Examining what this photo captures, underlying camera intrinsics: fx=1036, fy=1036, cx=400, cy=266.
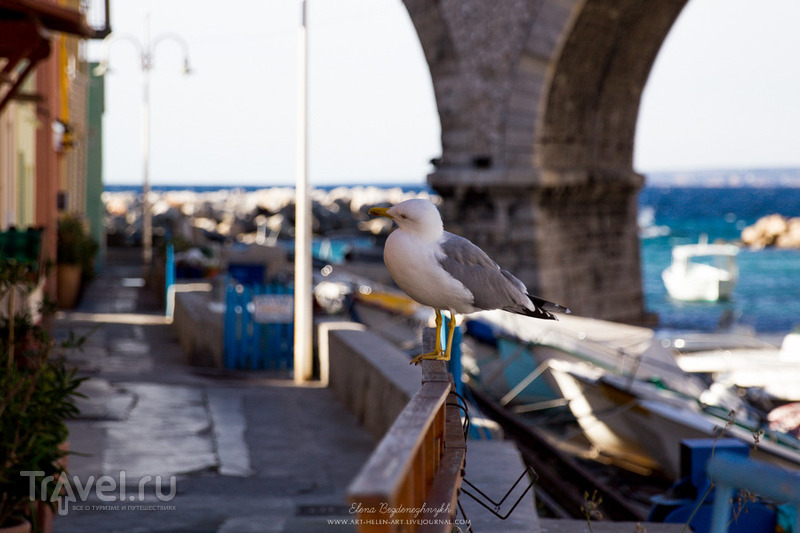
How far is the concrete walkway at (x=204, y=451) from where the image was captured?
21.6ft

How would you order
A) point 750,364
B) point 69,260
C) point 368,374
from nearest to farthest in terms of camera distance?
point 368,374 → point 750,364 → point 69,260

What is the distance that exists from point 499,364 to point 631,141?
9220 mm

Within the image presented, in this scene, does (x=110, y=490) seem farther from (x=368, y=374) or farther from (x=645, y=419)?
(x=645, y=419)

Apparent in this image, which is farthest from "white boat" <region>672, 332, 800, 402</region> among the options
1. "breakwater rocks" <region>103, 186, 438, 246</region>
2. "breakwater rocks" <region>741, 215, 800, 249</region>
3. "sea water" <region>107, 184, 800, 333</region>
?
"breakwater rocks" <region>741, 215, 800, 249</region>

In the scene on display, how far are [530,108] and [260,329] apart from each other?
7000 millimetres

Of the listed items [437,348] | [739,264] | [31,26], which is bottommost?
[739,264]

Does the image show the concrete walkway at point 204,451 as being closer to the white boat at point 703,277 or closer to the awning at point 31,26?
the awning at point 31,26

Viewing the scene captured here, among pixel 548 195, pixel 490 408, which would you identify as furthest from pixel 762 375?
pixel 548 195

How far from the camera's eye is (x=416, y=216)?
3441 millimetres

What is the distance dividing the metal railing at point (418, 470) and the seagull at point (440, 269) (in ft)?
0.96

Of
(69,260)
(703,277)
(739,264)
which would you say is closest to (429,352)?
(69,260)

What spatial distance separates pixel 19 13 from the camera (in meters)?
9.51

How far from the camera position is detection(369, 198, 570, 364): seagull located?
345 centimetres

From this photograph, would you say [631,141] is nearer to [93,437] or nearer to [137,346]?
[137,346]
